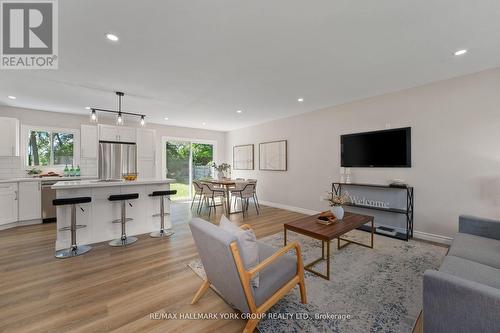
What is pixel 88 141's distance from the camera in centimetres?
527

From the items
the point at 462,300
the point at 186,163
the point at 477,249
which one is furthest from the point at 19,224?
the point at 477,249

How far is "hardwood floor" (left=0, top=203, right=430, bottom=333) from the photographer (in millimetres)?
1686

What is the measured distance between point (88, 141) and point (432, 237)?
773 centimetres

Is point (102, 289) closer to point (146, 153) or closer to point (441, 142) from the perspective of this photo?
point (146, 153)

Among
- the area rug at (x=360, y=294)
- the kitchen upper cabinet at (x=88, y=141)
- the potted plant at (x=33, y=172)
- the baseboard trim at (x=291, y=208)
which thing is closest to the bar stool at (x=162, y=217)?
the area rug at (x=360, y=294)

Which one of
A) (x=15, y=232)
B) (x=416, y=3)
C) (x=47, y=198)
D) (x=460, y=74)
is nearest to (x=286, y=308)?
(x=416, y=3)

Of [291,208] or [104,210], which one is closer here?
[104,210]

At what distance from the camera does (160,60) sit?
8.61 feet

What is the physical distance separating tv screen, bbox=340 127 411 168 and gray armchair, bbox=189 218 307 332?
3092 mm

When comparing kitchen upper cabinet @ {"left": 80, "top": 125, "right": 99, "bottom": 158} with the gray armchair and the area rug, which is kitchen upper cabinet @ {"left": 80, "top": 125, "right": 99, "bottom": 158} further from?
the gray armchair

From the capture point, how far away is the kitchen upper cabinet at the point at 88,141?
5.23 meters

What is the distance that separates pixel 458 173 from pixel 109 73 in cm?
550

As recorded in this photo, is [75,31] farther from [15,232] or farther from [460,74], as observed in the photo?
[460,74]

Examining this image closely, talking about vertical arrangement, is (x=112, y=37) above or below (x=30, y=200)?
above
